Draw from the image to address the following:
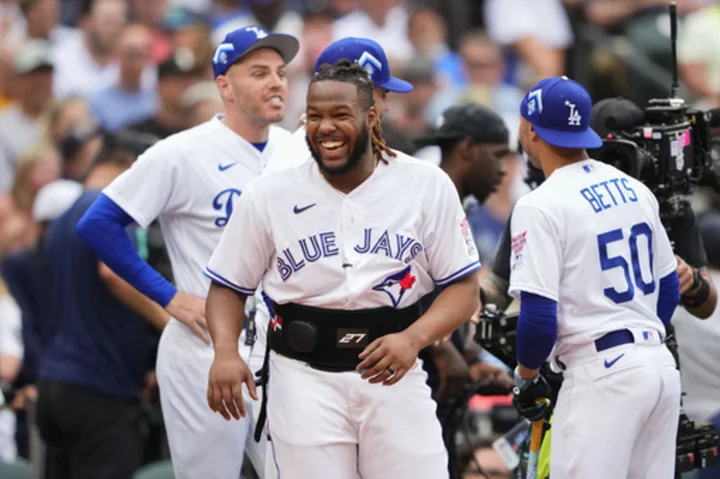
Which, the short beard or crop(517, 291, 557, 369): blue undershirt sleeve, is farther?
crop(517, 291, 557, 369): blue undershirt sleeve

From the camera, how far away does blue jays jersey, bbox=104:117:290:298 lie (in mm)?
6738

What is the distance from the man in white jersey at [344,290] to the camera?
17.9 ft

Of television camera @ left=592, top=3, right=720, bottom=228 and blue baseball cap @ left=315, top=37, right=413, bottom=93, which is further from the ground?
blue baseball cap @ left=315, top=37, right=413, bottom=93

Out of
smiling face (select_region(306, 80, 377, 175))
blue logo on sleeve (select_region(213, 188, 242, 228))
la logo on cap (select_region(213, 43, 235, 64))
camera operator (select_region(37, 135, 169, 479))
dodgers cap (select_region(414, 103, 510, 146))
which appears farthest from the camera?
camera operator (select_region(37, 135, 169, 479))

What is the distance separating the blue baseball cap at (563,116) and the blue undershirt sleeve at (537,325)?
2.25 feet

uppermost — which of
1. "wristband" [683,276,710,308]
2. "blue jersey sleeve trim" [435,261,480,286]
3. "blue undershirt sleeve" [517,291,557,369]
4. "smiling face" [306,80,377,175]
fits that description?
"smiling face" [306,80,377,175]

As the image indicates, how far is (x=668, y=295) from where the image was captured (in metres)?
6.19

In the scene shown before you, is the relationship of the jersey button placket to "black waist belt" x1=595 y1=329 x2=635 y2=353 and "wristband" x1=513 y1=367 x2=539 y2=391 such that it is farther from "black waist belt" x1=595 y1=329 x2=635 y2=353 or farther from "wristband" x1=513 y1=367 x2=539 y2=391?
"black waist belt" x1=595 y1=329 x2=635 y2=353

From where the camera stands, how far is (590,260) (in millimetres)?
5859

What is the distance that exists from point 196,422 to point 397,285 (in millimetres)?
1622

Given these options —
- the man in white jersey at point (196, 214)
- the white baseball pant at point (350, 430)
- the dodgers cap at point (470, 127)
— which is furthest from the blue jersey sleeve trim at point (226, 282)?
the dodgers cap at point (470, 127)

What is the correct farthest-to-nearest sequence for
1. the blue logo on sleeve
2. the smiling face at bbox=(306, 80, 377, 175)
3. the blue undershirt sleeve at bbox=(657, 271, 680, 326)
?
the blue logo on sleeve < the blue undershirt sleeve at bbox=(657, 271, 680, 326) < the smiling face at bbox=(306, 80, 377, 175)

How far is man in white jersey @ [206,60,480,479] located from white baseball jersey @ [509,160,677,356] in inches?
12.8

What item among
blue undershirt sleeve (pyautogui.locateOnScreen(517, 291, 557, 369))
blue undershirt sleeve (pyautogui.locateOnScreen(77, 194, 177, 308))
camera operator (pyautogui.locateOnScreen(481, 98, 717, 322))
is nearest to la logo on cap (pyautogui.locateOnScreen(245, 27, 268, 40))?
blue undershirt sleeve (pyautogui.locateOnScreen(77, 194, 177, 308))
